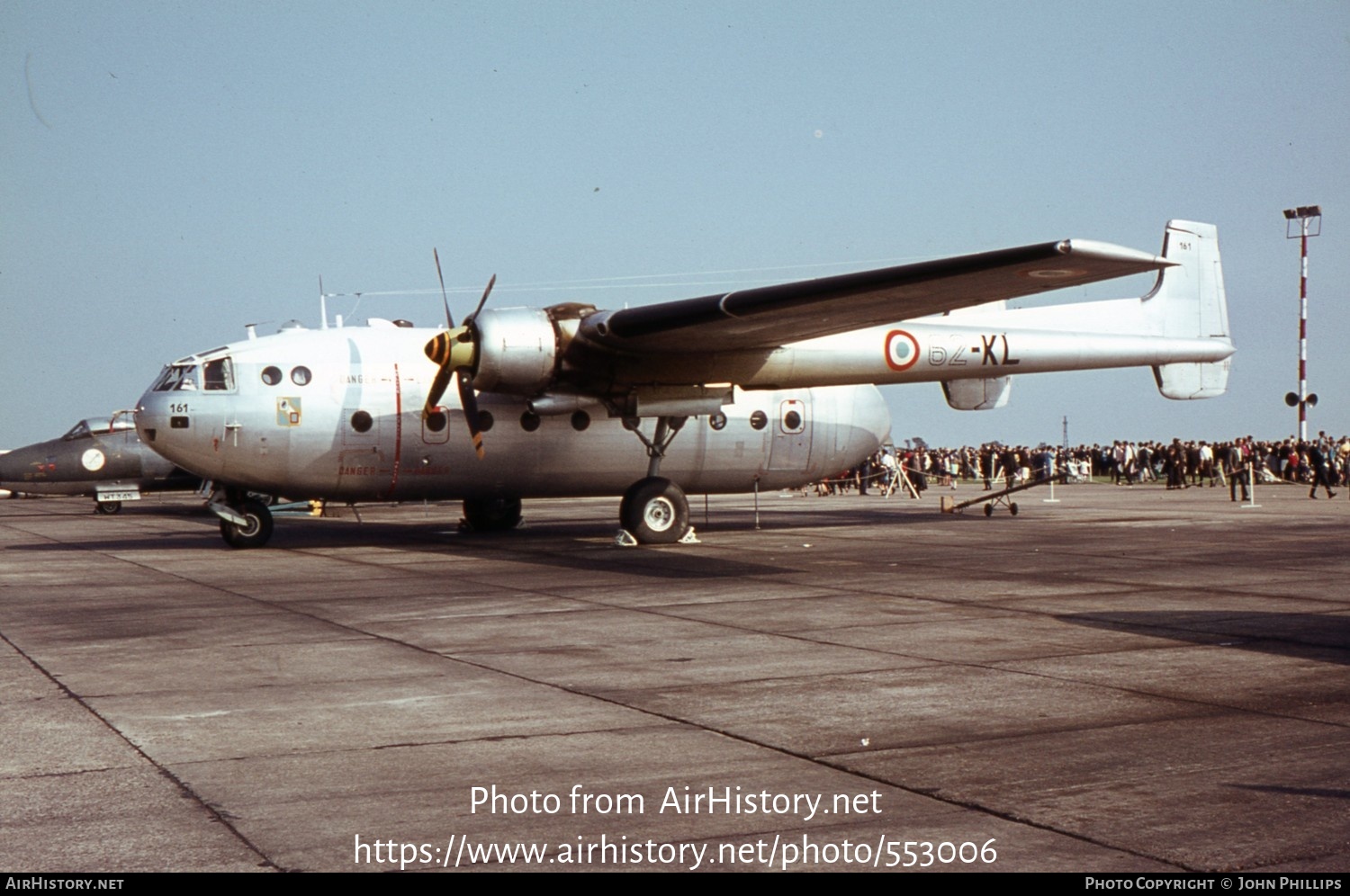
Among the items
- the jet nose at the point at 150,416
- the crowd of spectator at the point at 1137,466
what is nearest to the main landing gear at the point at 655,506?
the jet nose at the point at 150,416

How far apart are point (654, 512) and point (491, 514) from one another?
5107 mm

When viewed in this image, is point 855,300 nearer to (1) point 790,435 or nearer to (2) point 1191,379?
(1) point 790,435

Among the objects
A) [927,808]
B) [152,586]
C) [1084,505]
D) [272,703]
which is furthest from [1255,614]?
[1084,505]

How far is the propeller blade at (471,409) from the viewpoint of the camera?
20.1 meters

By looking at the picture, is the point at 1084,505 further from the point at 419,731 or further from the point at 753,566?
the point at 419,731

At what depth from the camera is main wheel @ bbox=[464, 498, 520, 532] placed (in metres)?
25.2

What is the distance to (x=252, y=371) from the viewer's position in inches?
789

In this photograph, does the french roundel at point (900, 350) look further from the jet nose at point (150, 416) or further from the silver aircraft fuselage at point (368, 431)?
the jet nose at point (150, 416)

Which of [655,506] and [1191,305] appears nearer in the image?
[655,506]

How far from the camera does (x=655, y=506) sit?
21406mm

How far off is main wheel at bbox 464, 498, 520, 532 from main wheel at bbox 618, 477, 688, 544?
435cm

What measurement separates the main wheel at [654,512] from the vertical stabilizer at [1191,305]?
1017 cm

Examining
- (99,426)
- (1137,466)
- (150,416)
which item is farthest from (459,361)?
(1137,466)

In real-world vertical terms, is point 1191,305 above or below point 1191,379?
above
